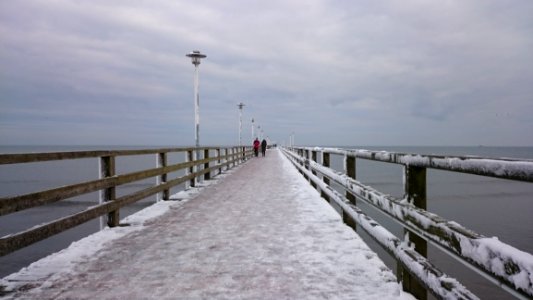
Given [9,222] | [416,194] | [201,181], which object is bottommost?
[9,222]

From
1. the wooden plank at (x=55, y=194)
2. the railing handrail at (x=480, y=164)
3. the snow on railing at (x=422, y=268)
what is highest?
the railing handrail at (x=480, y=164)

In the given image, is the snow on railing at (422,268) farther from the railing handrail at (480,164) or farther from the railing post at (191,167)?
the railing post at (191,167)

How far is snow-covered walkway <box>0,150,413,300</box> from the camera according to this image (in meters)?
3.42

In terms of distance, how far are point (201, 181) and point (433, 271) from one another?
40.6ft

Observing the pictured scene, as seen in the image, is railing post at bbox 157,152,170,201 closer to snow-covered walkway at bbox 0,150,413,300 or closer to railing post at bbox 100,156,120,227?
snow-covered walkway at bbox 0,150,413,300

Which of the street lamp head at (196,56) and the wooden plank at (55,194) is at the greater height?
the street lamp head at (196,56)

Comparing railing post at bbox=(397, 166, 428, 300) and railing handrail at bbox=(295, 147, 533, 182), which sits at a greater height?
railing handrail at bbox=(295, 147, 533, 182)

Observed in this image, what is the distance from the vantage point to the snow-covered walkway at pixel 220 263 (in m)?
3.42

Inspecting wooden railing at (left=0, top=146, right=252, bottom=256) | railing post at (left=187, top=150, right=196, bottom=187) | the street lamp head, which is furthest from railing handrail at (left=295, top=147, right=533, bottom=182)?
the street lamp head

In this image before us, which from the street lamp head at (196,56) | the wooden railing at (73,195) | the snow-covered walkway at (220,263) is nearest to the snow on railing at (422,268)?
the snow-covered walkway at (220,263)

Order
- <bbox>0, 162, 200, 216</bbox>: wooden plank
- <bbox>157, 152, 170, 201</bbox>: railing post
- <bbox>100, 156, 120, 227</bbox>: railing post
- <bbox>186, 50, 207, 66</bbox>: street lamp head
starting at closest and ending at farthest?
1. <bbox>0, 162, 200, 216</bbox>: wooden plank
2. <bbox>100, 156, 120, 227</bbox>: railing post
3. <bbox>157, 152, 170, 201</bbox>: railing post
4. <bbox>186, 50, 207, 66</bbox>: street lamp head

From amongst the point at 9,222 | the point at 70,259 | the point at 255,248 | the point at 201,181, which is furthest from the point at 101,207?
the point at 9,222

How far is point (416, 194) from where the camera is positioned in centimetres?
289

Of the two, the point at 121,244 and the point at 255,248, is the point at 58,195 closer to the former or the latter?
the point at 121,244
